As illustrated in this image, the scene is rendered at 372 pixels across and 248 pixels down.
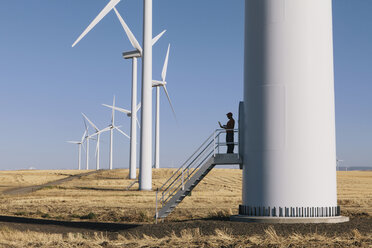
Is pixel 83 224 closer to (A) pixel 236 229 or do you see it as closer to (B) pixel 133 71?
(A) pixel 236 229

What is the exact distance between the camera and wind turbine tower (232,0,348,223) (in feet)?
61.8

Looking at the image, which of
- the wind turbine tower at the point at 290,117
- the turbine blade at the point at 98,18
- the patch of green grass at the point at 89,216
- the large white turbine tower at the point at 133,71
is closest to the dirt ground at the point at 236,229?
the wind turbine tower at the point at 290,117

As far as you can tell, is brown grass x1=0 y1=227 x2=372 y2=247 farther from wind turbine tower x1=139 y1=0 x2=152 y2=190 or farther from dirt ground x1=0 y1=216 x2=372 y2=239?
wind turbine tower x1=139 y1=0 x2=152 y2=190

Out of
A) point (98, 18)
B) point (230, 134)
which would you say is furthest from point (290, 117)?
point (98, 18)

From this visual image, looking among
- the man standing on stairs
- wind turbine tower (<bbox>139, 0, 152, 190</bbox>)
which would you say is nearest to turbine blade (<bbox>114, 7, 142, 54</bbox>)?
wind turbine tower (<bbox>139, 0, 152, 190</bbox>)

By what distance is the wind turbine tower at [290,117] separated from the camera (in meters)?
18.8

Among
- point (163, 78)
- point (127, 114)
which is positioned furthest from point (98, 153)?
point (163, 78)

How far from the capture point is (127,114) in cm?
8412

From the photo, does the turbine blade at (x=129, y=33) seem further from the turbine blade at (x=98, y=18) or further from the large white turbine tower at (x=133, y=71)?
the turbine blade at (x=98, y=18)

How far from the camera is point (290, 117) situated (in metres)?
19.0

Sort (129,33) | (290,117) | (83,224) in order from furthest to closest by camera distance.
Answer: (129,33), (83,224), (290,117)

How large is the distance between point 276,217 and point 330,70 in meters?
6.39

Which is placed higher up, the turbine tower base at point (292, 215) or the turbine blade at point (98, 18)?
the turbine blade at point (98, 18)

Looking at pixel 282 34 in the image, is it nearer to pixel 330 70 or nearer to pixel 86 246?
pixel 330 70
